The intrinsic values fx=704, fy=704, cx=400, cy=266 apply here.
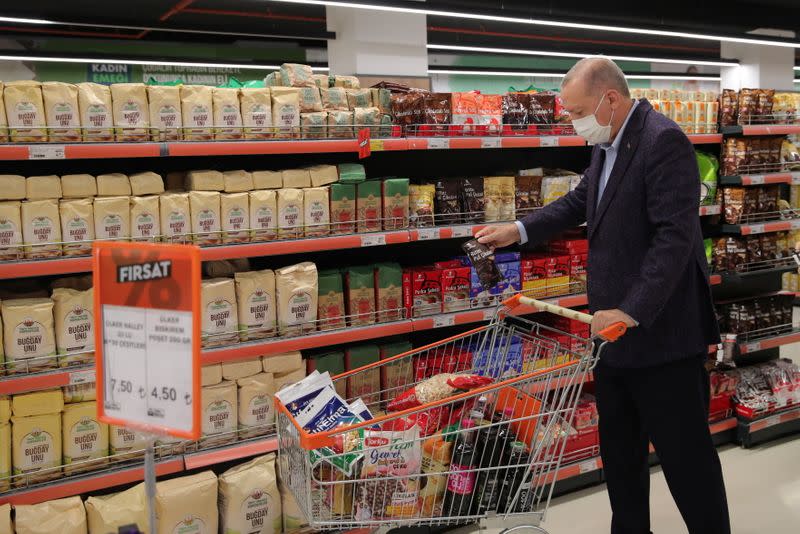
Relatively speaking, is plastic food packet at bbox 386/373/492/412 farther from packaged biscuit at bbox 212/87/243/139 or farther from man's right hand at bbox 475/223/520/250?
packaged biscuit at bbox 212/87/243/139

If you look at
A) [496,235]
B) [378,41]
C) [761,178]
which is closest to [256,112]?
[496,235]

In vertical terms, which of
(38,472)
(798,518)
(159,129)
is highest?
(159,129)

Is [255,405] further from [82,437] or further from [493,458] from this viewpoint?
[493,458]

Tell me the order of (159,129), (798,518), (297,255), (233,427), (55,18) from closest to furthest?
1. (159,129)
2. (233,427)
3. (798,518)
4. (297,255)
5. (55,18)

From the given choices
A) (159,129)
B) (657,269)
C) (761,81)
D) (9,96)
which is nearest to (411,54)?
(159,129)

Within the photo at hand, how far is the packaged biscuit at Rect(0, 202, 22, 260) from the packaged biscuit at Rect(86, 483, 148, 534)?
1007 millimetres

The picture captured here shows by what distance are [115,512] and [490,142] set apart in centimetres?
234

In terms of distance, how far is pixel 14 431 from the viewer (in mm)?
2748

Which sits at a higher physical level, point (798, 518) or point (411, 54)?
point (411, 54)

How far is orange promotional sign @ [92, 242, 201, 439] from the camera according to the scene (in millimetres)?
1404

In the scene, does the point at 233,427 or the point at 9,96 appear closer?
the point at 9,96

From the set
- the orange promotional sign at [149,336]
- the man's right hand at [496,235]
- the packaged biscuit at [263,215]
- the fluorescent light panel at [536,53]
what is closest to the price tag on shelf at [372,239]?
the packaged biscuit at [263,215]

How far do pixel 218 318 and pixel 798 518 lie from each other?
2.94 meters

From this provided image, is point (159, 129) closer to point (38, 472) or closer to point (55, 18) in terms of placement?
point (38, 472)
